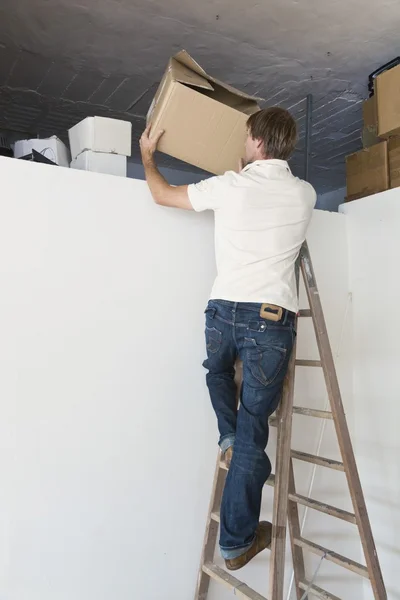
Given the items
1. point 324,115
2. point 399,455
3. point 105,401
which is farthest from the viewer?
point 324,115

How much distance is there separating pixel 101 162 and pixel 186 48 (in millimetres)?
1125

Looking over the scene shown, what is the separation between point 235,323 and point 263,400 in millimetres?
305

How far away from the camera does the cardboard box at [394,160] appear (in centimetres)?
281

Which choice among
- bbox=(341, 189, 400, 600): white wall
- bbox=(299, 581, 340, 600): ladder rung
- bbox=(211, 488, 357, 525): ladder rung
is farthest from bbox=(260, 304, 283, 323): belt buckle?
bbox=(299, 581, 340, 600): ladder rung

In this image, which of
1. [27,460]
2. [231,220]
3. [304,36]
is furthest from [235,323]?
[304,36]

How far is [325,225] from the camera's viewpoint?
2977mm

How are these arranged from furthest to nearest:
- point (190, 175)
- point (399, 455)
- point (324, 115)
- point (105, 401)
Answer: point (190, 175), point (324, 115), point (399, 455), point (105, 401)

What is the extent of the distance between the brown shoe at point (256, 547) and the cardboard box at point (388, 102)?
6.56 ft

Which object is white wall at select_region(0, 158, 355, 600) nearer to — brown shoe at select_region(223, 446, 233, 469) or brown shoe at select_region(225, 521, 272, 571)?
brown shoe at select_region(223, 446, 233, 469)

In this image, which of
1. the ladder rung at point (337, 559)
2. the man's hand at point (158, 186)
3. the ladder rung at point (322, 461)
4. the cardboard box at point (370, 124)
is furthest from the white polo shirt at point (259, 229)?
the cardboard box at point (370, 124)

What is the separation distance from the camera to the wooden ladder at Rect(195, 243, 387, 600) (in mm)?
2045

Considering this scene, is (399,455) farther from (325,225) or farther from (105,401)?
(105,401)

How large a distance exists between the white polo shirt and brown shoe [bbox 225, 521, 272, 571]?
85 cm

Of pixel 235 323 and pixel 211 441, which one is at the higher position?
pixel 235 323
